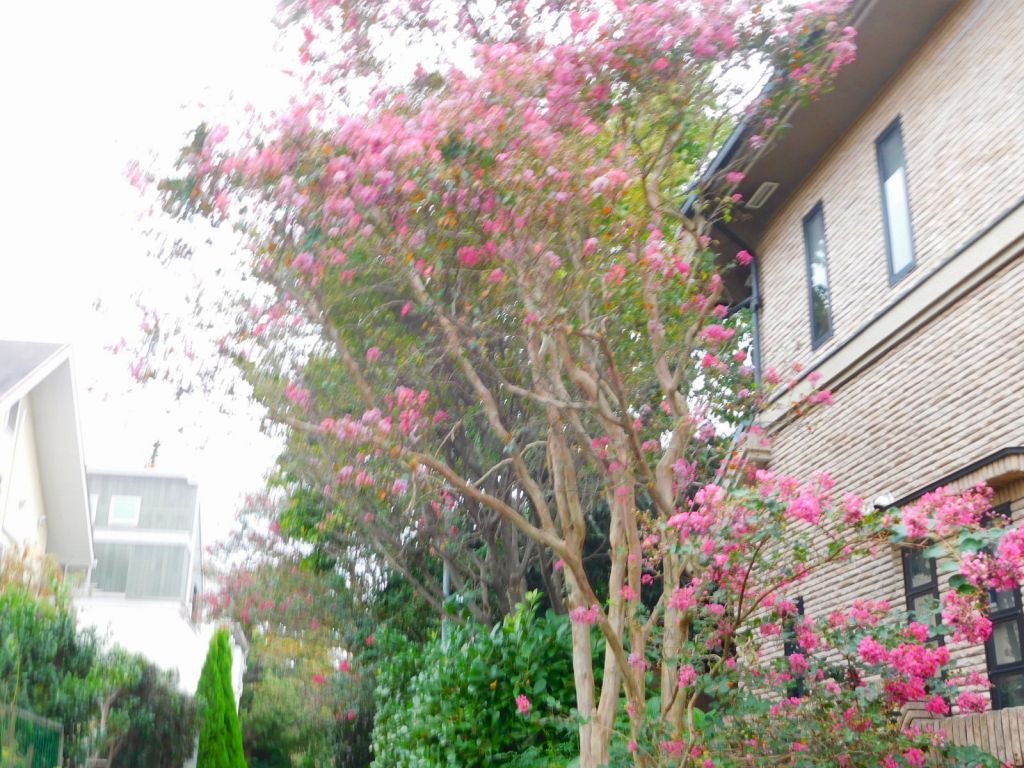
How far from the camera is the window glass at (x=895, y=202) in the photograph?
11.0 metres

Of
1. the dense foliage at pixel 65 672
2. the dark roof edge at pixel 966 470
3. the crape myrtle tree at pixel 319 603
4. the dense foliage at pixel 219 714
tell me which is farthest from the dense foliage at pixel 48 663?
the dense foliage at pixel 219 714

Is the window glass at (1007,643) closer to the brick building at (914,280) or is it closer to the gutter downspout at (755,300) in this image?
the brick building at (914,280)

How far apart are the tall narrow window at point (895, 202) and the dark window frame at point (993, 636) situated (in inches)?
115

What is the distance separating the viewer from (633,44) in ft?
34.7

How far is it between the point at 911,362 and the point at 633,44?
12.8ft

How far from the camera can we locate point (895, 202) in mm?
11375

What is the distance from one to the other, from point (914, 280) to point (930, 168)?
1.06 meters

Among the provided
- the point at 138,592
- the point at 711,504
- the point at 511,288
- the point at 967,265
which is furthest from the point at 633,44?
the point at 138,592

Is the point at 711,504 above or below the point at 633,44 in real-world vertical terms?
below

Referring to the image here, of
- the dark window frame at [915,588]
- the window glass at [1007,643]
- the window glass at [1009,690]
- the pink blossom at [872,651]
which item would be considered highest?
the dark window frame at [915,588]

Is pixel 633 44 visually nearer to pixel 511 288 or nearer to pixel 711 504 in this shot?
pixel 511 288

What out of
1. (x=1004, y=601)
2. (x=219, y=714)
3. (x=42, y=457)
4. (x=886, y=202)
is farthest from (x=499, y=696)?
(x=219, y=714)

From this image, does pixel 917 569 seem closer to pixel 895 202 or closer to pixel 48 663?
pixel 895 202

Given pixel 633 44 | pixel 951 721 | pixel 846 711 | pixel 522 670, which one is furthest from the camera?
pixel 522 670
